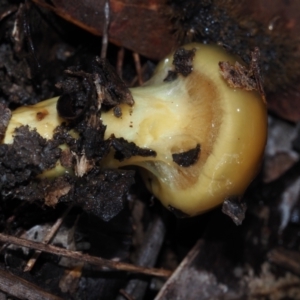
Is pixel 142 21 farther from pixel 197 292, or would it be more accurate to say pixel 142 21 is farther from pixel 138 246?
pixel 197 292

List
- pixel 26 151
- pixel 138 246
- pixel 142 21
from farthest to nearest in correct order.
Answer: pixel 138 246 → pixel 142 21 → pixel 26 151

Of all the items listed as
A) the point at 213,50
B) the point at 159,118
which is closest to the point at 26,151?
the point at 159,118

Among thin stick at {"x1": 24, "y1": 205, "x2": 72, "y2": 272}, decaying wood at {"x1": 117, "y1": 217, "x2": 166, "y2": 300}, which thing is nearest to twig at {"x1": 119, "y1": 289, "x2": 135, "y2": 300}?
Answer: decaying wood at {"x1": 117, "y1": 217, "x2": 166, "y2": 300}

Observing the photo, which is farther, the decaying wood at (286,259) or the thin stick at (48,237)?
the decaying wood at (286,259)

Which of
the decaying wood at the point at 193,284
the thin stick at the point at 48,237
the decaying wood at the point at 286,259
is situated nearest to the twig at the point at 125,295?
the decaying wood at the point at 193,284

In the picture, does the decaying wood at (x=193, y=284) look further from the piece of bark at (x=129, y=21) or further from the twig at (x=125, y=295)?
the piece of bark at (x=129, y=21)
